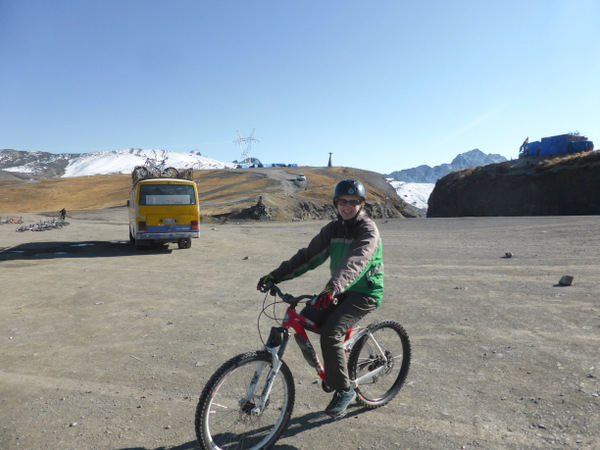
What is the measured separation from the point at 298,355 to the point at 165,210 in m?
10.8

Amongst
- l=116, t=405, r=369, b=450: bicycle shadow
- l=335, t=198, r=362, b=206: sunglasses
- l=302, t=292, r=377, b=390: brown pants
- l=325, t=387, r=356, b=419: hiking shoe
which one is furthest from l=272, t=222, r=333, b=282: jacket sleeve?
l=116, t=405, r=369, b=450: bicycle shadow

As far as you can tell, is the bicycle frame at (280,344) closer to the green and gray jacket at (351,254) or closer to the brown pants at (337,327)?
the brown pants at (337,327)

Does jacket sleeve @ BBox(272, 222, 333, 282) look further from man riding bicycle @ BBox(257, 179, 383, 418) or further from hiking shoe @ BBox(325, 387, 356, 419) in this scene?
hiking shoe @ BBox(325, 387, 356, 419)

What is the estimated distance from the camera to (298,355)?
16.5 ft

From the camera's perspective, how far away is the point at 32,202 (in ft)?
220

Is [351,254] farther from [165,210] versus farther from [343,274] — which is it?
[165,210]

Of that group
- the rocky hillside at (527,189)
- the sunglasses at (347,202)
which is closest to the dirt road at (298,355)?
the sunglasses at (347,202)

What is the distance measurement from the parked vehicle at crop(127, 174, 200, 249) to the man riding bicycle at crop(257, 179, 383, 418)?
37.7 ft

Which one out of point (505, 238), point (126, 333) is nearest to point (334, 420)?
point (126, 333)

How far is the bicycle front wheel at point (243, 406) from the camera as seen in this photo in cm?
269

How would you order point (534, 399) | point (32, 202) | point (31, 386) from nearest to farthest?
point (534, 399) < point (31, 386) < point (32, 202)

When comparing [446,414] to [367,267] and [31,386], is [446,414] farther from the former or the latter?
[31,386]

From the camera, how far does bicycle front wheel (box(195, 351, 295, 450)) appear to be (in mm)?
2691

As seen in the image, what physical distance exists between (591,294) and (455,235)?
11.7 meters
